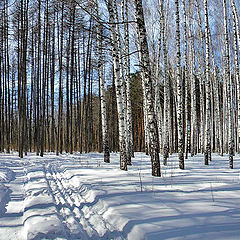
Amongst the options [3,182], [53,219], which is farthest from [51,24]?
[53,219]

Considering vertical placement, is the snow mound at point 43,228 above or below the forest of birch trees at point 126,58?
below


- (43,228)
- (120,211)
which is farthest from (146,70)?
(43,228)

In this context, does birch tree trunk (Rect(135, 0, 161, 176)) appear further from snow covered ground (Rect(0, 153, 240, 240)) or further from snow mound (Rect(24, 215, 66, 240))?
snow mound (Rect(24, 215, 66, 240))

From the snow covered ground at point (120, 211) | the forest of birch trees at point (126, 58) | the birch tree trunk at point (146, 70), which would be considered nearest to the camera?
the snow covered ground at point (120, 211)

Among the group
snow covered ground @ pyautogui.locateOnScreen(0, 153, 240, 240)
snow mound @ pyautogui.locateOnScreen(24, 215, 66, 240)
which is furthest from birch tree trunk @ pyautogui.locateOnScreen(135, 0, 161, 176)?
snow mound @ pyautogui.locateOnScreen(24, 215, 66, 240)

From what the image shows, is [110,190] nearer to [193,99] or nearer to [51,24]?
[193,99]

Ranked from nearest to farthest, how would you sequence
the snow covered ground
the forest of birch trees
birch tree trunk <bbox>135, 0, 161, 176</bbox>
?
the snow covered ground → birch tree trunk <bbox>135, 0, 161, 176</bbox> → the forest of birch trees

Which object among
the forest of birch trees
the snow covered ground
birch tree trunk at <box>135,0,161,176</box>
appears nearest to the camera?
the snow covered ground

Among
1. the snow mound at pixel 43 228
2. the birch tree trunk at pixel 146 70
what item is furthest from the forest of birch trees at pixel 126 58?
the snow mound at pixel 43 228

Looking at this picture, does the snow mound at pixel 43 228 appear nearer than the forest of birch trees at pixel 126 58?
Yes

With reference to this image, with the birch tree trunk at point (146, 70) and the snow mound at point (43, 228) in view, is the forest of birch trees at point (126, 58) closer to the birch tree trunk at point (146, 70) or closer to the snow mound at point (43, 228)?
the birch tree trunk at point (146, 70)

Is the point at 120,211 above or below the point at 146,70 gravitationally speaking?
below

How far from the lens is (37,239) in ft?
9.56

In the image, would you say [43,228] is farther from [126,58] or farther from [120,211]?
[126,58]
